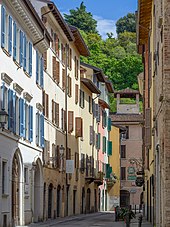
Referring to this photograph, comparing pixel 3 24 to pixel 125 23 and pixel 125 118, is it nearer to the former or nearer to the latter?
pixel 125 118

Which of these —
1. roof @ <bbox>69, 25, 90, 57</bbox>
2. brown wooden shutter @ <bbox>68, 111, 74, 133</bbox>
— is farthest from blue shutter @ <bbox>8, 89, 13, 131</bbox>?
roof @ <bbox>69, 25, 90, 57</bbox>

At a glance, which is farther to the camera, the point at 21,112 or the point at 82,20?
the point at 82,20

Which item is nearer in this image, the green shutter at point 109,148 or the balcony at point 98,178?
the balcony at point 98,178

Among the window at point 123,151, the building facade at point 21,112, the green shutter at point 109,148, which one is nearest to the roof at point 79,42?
the building facade at point 21,112

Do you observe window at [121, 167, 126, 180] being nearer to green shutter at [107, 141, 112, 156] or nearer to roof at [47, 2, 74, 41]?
green shutter at [107, 141, 112, 156]

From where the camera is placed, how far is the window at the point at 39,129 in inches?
1563

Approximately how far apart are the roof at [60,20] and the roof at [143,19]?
5.39m

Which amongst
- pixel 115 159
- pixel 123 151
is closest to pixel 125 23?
pixel 123 151

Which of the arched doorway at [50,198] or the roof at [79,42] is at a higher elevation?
the roof at [79,42]

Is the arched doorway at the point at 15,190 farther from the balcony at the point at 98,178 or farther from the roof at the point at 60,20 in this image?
the balcony at the point at 98,178

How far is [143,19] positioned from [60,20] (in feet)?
38.0

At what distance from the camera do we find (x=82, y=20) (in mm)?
166125

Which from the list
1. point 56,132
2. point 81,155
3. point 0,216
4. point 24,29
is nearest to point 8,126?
point 0,216

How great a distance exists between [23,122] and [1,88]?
5763mm
